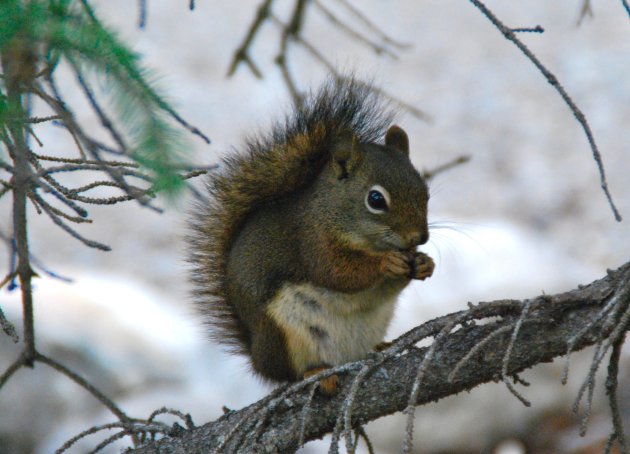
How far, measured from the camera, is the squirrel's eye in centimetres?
185

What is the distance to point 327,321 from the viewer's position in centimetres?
180

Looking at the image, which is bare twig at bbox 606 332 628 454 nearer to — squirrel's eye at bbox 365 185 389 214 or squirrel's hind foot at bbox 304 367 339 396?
squirrel's hind foot at bbox 304 367 339 396

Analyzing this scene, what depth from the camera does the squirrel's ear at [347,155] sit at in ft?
6.27

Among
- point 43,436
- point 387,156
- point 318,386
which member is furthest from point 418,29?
point 318,386

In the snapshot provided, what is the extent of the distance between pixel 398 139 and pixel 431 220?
241 centimetres

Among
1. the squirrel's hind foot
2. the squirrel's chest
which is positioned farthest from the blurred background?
the squirrel's hind foot

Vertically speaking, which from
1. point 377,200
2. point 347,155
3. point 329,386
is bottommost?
point 329,386

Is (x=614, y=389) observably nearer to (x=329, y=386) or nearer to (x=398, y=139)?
(x=329, y=386)

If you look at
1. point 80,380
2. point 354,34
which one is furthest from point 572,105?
point 354,34

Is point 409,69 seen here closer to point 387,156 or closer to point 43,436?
point 43,436

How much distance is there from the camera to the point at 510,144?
5254 millimetres

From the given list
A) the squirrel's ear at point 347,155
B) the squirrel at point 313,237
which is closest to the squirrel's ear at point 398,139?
the squirrel at point 313,237

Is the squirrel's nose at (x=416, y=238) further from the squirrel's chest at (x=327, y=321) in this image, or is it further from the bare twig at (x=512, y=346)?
the bare twig at (x=512, y=346)

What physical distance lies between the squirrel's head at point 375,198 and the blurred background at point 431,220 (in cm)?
53
